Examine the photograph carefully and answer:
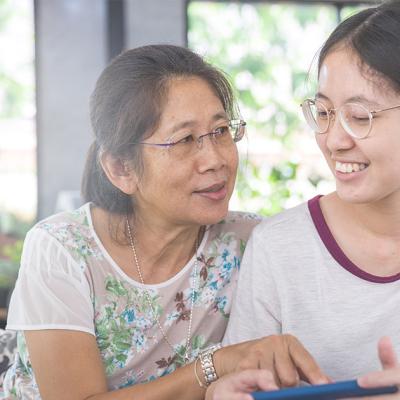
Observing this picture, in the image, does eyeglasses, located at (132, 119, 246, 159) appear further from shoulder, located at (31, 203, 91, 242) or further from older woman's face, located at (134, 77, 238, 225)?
shoulder, located at (31, 203, 91, 242)

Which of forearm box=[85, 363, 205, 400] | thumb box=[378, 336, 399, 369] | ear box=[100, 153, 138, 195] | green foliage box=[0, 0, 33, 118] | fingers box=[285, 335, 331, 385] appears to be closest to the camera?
thumb box=[378, 336, 399, 369]

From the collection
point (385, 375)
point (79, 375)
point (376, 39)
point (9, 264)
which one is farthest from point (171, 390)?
point (9, 264)

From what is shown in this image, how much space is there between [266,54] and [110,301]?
168 inches

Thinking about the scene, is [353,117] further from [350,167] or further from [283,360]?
[283,360]

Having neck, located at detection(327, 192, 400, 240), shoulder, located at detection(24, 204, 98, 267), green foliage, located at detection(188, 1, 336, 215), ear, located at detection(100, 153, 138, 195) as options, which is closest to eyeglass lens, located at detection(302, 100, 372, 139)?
neck, located at detection(327, 192, 400, 240)

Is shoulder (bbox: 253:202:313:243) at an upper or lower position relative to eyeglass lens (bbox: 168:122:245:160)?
lower

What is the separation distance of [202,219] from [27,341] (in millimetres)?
482

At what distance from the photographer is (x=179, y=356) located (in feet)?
6.24

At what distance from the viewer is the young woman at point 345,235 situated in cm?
150

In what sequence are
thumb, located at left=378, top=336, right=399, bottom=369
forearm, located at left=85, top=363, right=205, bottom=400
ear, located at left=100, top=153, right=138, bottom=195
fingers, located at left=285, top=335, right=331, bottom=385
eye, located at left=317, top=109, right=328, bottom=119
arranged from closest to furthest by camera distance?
thumb, located at left=378, top=336, right=399, bottom=369 < fingers, located at left=285, top=335, right=331, bottom=385 < eye, located at left=317, top=109, right=328, bottom=119 < forearm, located at left=85, top=363, right=205, bottom=400 < ear, located at left=100, top=153, right=138, bottom=195

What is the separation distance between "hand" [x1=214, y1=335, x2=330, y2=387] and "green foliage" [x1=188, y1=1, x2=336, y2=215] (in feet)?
13.6

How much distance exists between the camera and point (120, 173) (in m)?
1.94

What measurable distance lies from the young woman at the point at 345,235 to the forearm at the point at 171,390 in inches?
5.2

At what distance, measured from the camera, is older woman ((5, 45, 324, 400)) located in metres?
1.75
